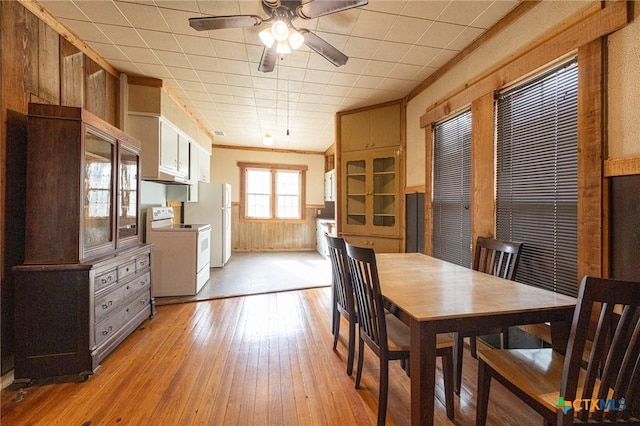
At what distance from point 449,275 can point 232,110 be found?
160 inches

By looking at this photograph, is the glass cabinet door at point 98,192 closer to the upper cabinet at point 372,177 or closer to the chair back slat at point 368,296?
the chair back slat at point 368,296

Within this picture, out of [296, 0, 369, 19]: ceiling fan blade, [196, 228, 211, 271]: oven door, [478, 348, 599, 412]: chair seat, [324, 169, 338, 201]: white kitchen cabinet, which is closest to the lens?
[478, 348, 599, 412]: chair seat

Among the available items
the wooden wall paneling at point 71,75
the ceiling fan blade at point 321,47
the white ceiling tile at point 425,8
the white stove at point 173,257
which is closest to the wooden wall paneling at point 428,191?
the white ceiling tile at point 425,8

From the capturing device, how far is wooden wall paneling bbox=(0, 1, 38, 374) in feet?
6.26

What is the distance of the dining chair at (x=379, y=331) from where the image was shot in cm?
149

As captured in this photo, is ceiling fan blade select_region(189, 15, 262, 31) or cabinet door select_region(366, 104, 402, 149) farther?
cabinet door select_region(366, 104, 402, 149)

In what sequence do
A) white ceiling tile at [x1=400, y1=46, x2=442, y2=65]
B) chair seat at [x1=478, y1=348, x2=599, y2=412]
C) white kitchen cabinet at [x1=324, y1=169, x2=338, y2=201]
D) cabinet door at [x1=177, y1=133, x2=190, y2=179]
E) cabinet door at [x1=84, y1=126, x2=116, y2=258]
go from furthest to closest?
white kitchen cabinet at [x1=324, y1=169, x2=338, y2=201]
cabinet door at [x1=177, y1=133, x2=190, y2=179]
white ceiling tile at [x1=400, y1=46, x2=442, y2=65]
cabinet door at [x1=84, y1=126, x2=116, y2=258]
chair seat at [x1=478, y1=348, x2=599, y2=412]

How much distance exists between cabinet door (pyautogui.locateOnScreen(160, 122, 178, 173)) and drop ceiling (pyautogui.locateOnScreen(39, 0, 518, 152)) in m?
0.54

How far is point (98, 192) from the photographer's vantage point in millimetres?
2295

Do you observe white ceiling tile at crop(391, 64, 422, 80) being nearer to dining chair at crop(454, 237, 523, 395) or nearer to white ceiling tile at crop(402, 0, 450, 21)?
white ceiling tile at crop(402, 0, 450, 21)

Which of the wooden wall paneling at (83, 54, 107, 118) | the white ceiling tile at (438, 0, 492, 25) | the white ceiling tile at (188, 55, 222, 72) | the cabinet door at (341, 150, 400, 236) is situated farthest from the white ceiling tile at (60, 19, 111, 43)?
the cabinet door at (341, 150, 400, 236)

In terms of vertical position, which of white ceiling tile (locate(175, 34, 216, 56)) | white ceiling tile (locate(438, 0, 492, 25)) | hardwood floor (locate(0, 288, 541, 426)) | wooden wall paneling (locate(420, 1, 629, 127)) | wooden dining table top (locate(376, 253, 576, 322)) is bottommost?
hardwood floor (locate(0, 288, 541, 426))

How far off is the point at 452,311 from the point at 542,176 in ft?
4.60

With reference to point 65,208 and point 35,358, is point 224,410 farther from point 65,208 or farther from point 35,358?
point 65,208
